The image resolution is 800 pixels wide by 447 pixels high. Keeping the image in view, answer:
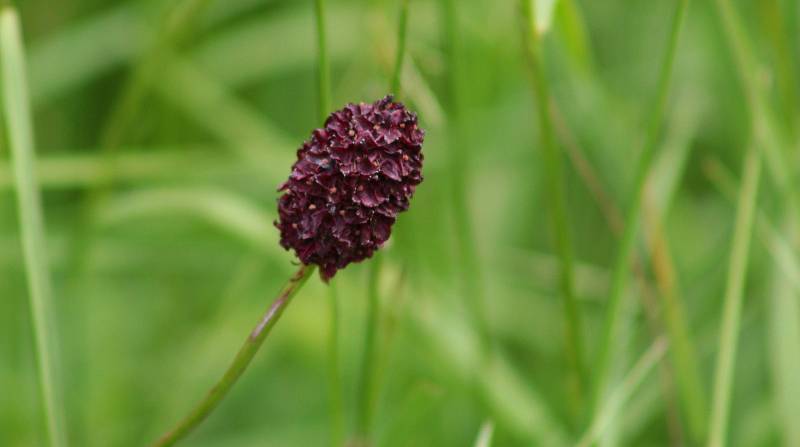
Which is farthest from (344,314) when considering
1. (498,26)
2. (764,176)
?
(764,176)

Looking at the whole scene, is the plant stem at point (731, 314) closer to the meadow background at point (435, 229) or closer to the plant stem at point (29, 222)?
the meadow background at point (435, 229)

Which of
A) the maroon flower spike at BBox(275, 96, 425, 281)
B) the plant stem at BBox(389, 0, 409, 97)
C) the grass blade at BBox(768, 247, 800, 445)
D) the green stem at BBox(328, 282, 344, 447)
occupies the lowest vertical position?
the grass blade at BBox(768, 247, 800, 445)

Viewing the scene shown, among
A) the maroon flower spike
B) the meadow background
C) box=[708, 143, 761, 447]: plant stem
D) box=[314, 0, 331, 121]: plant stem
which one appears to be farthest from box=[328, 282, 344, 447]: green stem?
box=[708, 143, 761, 447]: plant stem

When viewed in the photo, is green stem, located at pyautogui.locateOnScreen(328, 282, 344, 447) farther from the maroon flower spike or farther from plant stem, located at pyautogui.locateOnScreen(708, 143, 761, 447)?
plant stem, located at pyautogui.locateOnScreen(708, 143, 761, 447)

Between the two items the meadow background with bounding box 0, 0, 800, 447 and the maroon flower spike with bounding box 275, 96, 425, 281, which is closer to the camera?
the maroon flower spike with bounding box 275, 96, 425, 281

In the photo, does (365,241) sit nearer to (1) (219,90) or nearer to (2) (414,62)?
(2) (414,62)

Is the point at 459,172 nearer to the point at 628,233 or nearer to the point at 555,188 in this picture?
the point at 555,188

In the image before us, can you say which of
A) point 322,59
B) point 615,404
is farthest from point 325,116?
point 615,404

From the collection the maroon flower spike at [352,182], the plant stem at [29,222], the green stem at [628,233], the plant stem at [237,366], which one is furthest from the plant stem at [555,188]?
the plant stem at [29,222]
